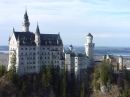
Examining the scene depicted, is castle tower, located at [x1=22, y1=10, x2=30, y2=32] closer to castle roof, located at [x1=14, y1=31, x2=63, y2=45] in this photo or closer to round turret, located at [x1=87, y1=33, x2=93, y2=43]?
castle roof, located at [x1=14, y1=31, x2=63, y2=45]

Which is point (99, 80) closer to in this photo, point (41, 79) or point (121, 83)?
point (121, 83)

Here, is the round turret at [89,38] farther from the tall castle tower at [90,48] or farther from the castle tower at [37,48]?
the castle tower at [37,48]

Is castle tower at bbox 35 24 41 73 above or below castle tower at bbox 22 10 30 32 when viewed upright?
below

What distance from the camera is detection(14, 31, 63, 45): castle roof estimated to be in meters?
106

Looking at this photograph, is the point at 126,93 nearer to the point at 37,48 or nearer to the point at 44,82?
the point at 44,82

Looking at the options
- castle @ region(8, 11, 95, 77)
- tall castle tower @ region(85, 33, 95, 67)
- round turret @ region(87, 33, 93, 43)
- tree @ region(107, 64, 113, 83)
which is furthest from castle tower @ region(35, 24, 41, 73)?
tree @ region(107, 64, 113, 83)

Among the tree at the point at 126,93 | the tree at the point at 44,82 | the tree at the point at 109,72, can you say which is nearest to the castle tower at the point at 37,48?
the tree at the point at 44,82

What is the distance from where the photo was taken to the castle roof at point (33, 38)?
4154 inches

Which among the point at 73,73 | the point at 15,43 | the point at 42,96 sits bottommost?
the point at 42,96

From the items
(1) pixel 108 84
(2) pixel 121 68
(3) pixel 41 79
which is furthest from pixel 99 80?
(3) pixel 41 79

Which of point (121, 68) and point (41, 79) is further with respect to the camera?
point (121, 68)

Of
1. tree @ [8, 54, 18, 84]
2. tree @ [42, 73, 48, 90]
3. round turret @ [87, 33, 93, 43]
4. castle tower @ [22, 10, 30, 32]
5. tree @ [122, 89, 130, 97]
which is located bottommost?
tree @ [122, 89, 130, 97]

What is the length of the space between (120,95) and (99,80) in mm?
8305

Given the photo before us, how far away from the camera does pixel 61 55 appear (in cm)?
11231
